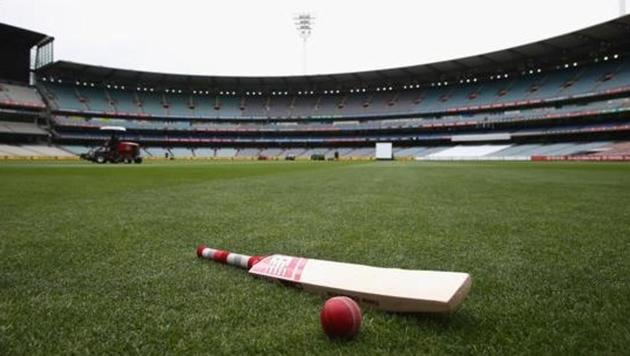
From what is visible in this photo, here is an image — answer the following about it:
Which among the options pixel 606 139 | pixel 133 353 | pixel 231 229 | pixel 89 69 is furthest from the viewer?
pixel 89 69

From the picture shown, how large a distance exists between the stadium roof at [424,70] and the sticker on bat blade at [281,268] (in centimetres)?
5444

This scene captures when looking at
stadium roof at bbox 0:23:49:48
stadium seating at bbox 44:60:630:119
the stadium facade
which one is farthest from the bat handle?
stadium roof at bbox 0:23:49:48

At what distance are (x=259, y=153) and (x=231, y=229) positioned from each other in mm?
70706

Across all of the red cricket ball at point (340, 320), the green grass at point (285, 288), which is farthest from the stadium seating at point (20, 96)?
the red cricket ball at point (340, 320)

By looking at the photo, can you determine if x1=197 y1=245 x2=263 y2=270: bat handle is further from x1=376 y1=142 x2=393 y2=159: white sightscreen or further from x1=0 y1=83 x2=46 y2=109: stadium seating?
x1=0 y1=83 x2=46 y2=109: stadium seating

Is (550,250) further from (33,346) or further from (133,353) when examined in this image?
(33,346)

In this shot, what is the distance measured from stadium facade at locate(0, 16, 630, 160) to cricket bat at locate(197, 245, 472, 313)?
4584cm

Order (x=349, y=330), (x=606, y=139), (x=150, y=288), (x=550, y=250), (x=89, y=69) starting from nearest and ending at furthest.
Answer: (x=349, y=330)
(x=150, y=288)
(x=550, y=250)
(x=606, y=139)
(x=89, y=69)

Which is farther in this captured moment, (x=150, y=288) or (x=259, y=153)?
(x=259, y=153)

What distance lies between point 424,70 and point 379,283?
222 ft

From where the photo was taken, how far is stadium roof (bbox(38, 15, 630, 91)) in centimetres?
4831

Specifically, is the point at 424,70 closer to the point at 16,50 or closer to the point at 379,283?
the point at 16,50

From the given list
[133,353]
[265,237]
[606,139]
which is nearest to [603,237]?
[265,237]

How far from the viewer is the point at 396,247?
11.4ft
